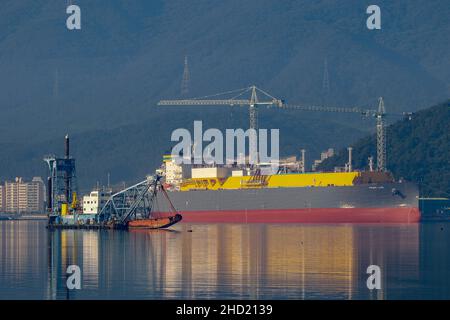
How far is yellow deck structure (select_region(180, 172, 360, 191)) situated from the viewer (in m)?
146

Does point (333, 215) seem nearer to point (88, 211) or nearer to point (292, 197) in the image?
point (292, 197)

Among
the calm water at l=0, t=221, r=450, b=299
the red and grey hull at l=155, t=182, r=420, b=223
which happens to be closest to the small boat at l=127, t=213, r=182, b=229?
the calm water at l=0, t=221, r=450, b=299

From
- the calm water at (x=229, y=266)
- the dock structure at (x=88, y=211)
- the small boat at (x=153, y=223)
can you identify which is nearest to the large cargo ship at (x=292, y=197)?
the dock structure at (x=88, y=211)

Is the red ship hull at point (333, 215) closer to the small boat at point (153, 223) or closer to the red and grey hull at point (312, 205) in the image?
the red and grey hull at point (312, 205)

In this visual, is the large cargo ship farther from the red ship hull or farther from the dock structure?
the dock structure

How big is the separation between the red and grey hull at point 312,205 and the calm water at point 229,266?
3692cm

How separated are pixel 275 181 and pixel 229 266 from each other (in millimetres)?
82810

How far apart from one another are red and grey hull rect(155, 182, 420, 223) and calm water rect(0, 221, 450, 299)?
36.9m

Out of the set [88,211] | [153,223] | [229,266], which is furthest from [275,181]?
[229,266]

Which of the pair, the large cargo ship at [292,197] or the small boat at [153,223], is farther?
the large cargo ship at [292,197]

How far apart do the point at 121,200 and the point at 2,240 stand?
28.0 m

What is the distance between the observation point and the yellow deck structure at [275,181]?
146m

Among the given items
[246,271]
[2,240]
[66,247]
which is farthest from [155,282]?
[2,240]
